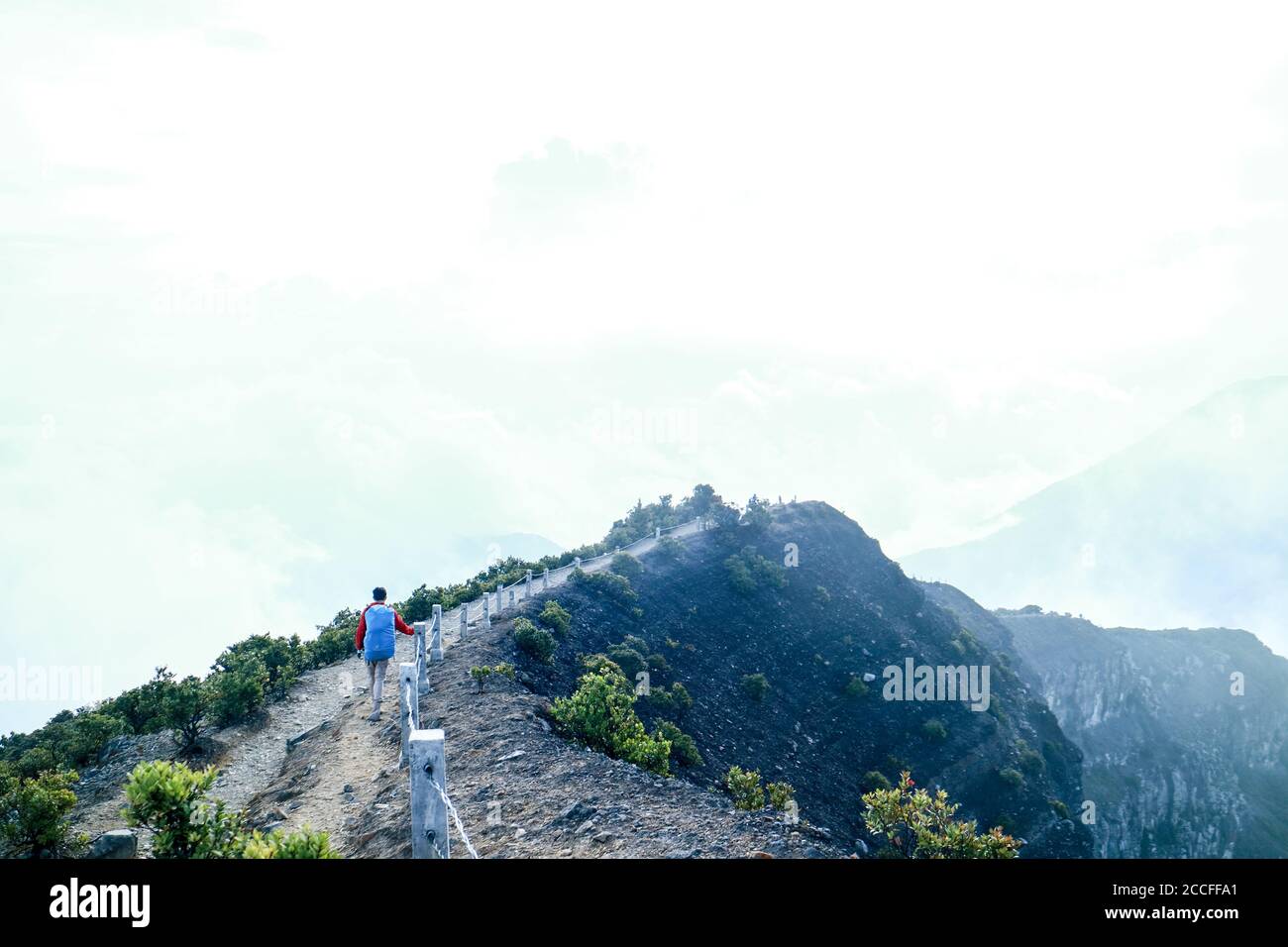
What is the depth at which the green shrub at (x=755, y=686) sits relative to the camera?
120 ft

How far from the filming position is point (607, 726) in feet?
59.8

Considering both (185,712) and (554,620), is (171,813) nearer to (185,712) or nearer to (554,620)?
(185,712)

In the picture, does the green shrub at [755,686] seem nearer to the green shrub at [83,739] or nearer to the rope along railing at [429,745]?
the rope along railing at [429,745]

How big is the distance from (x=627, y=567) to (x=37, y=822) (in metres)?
31.7

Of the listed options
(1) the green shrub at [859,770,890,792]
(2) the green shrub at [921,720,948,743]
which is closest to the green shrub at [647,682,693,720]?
(1) the green shrub at [859,770,890,792]

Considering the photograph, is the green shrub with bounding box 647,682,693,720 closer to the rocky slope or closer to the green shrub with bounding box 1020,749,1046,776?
the rocky slope

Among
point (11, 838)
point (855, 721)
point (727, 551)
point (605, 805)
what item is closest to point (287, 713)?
point (11, 838)

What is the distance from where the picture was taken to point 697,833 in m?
11.7

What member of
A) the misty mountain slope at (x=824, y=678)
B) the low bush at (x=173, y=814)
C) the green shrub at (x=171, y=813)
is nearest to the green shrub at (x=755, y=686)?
the misty mountain slope at (x=824, y=678)

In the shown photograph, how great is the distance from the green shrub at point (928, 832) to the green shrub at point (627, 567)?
26621 mm
